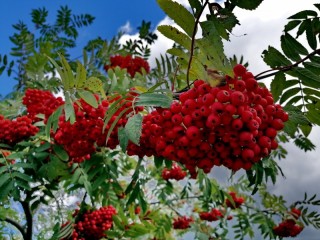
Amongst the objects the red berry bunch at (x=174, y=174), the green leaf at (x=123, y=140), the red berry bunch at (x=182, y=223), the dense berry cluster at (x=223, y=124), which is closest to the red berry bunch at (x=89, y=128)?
the green leaf at (x=123, y=140)

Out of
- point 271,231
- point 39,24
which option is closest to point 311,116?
point 271,231

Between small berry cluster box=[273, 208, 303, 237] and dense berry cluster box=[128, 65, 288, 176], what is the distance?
4.00m

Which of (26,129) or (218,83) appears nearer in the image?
(218,83)

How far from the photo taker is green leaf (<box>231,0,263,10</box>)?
125 centimetres

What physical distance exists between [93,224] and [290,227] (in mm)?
2640

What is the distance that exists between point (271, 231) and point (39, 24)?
4620mm

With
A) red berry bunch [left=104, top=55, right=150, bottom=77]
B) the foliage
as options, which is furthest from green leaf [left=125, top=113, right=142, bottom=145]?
red berry bunch [left=104, top=55, right=150, bottom=77]

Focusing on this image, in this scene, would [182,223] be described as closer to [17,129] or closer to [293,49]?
[17,129]

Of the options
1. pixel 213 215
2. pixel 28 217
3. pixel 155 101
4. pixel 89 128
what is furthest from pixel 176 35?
pixel 213 215

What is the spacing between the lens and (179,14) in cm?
129

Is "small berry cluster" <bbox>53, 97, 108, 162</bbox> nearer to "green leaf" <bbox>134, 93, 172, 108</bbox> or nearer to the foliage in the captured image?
the foliage

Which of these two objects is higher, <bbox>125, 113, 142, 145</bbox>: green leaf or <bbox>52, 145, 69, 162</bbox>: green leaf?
<bbox>52, 145, 69, 162</bbox>: green leaf

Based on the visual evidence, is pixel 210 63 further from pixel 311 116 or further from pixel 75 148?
pixel 75 148

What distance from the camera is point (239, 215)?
6.12 meters
